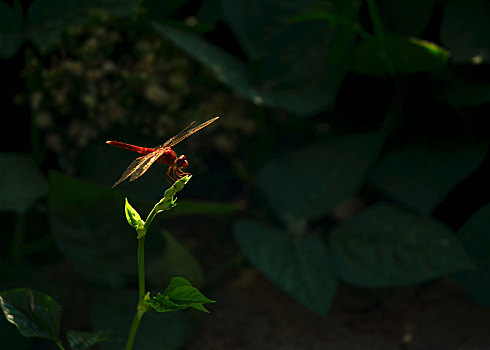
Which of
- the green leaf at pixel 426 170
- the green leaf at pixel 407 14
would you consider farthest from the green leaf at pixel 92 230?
the green leaf at pixel 407 14

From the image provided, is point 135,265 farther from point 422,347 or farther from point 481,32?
point 481,32

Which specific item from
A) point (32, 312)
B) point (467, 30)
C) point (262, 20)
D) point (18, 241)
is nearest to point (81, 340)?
point (32, 312)

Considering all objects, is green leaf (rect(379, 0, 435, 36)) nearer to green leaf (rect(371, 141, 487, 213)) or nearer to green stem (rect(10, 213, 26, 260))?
green leaf (rect(371, 141, 487, 213))

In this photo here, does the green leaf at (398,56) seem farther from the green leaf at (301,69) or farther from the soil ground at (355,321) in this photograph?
the soil ground at (355,321)

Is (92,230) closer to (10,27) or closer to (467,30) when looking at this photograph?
(10,27)

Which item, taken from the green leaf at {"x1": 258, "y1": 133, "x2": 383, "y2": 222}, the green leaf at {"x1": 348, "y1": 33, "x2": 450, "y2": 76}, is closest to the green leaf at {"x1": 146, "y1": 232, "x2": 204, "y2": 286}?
the green leaf at {"x1": 258, "y1": 133, "x2": 383, "y2": 222}

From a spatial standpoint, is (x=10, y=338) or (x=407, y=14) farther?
(x=407, y=14)
